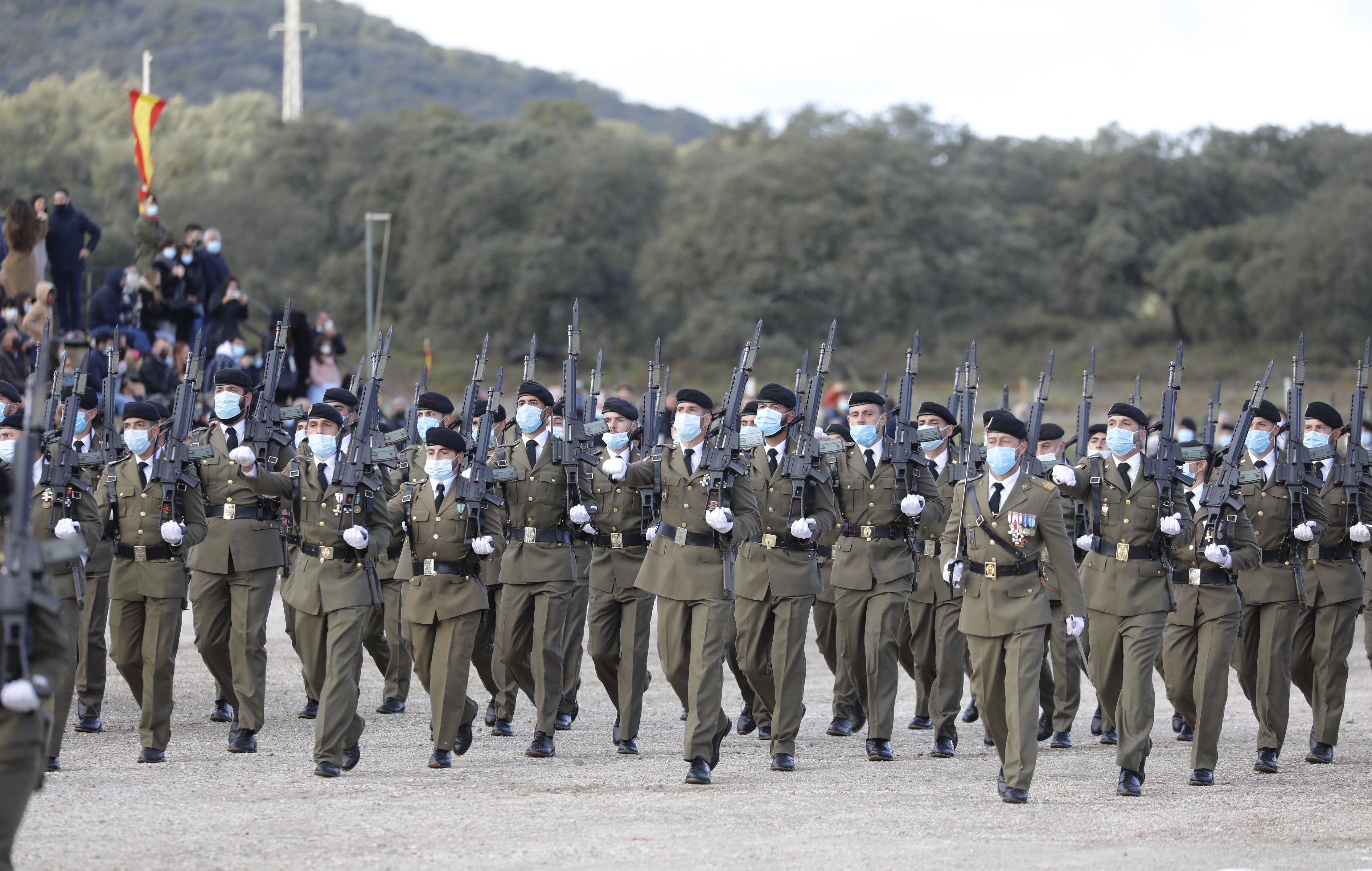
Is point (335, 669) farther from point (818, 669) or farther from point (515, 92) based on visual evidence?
point (515, 92)

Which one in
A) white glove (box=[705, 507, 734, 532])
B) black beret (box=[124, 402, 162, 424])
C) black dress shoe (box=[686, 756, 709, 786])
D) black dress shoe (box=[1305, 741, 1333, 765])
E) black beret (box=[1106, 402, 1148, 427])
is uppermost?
black beret (box=[1106, 402, 1148, 427])

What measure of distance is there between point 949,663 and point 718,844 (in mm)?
3469

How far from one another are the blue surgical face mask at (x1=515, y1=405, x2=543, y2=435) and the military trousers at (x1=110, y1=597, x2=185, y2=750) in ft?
6.98

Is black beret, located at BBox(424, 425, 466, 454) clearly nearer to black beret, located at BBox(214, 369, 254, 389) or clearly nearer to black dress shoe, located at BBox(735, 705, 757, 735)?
black beret, located at BBox(214, 369, 254, 389)

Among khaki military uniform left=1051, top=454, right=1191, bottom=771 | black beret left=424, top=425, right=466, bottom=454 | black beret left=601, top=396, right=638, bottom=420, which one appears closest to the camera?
khaki military uniform left=1051, top=454, right=1191, bottom=771

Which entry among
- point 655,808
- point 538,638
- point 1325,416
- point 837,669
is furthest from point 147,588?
point 1325,416

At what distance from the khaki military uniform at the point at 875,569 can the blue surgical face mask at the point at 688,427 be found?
123 cm

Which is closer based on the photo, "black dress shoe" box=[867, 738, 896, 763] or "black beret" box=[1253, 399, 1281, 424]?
"black dress shoe" box=[867, 738, 896, 763]

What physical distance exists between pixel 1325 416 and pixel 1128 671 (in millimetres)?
2554

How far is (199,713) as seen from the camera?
10289mm

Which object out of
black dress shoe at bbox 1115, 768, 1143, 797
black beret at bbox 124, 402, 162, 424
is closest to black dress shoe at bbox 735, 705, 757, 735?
black dress shoe at bbox 1115, 768, 1143, 797

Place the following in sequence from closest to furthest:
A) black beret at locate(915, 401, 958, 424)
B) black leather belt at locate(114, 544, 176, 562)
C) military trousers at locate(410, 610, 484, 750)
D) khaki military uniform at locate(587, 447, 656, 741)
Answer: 1. military trousers at locate(410, 610, 484, 750)
2. black leather belt at locate(114, 544, 176, 562)
3. khaki military uniform at locate(587, 447, 656, 741)
4. black beret at locate(915, 401, 958, 424)

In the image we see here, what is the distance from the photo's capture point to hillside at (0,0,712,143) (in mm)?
114688

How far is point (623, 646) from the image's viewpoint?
921 centimetres
